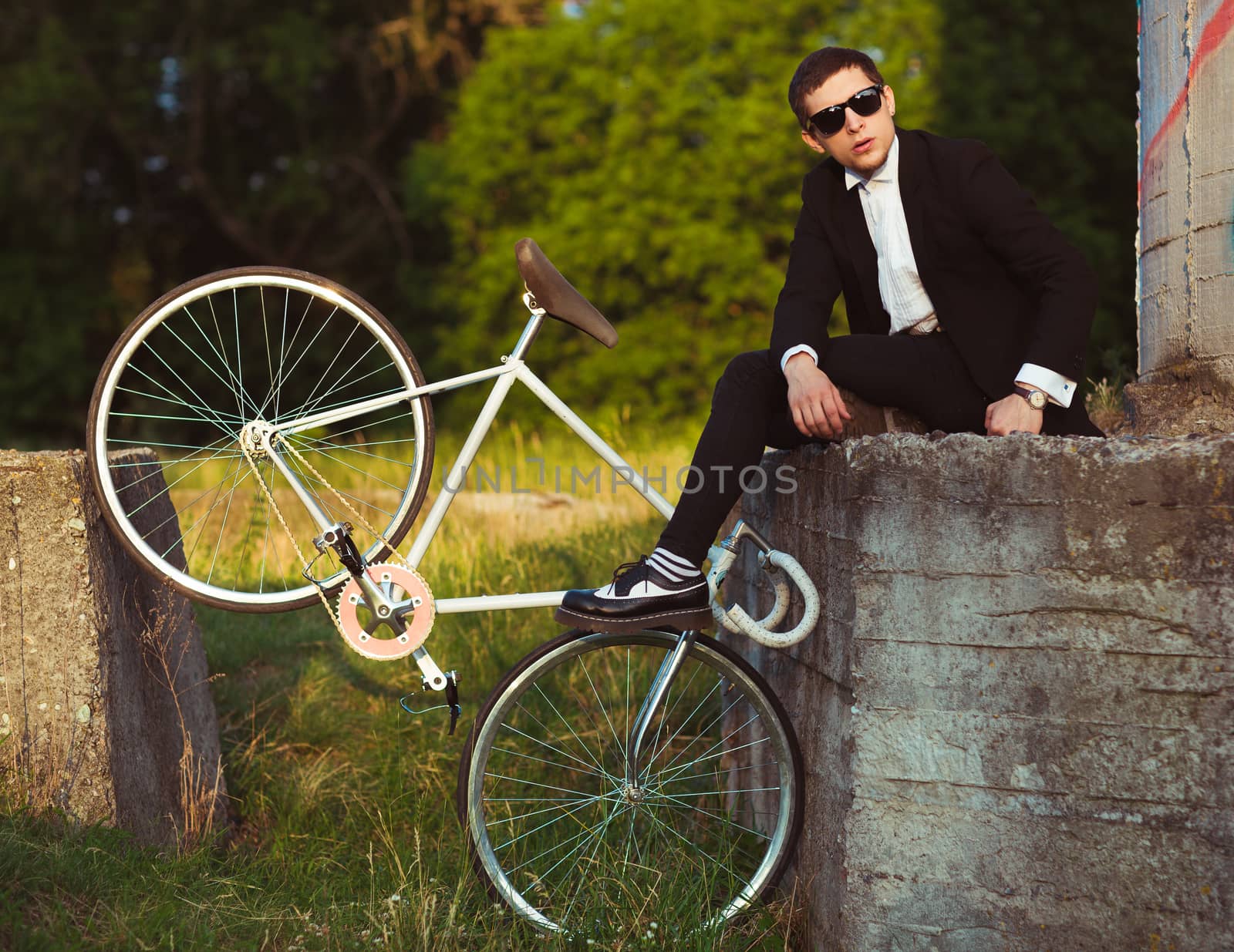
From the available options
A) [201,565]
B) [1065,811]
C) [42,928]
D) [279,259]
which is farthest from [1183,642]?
[279,259]

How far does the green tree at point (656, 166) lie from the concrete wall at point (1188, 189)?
18.3ft

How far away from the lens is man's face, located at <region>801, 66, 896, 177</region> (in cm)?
272

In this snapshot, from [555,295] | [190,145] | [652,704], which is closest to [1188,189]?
[555,295]

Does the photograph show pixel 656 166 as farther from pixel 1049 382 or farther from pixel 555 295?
pixel 1049 382

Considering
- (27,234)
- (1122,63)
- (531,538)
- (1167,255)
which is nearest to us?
(1167,255)

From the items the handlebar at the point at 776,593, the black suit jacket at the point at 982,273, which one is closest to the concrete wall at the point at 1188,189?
the black suit jacket at the point at 982,273

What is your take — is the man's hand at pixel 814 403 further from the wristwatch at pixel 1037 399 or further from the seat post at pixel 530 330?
the seat post at pixel 530 330

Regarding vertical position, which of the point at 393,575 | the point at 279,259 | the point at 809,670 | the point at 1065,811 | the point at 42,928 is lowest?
the point at 42,928

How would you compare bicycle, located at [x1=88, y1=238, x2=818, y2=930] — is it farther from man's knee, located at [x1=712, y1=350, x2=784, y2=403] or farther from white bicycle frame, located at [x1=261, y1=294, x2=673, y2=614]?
man's knee, located at [x1=712, y1=350, x2=784, y2=403]

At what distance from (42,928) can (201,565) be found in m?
2.55

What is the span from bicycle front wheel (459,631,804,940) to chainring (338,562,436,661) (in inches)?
9.9

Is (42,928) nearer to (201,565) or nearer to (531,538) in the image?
(201,565)

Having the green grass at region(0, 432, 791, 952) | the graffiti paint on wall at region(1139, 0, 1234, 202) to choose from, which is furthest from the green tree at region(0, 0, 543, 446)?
the graffiti paint on wall at region(1139, 0, 1234, 202)

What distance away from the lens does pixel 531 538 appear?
17.8 feet
